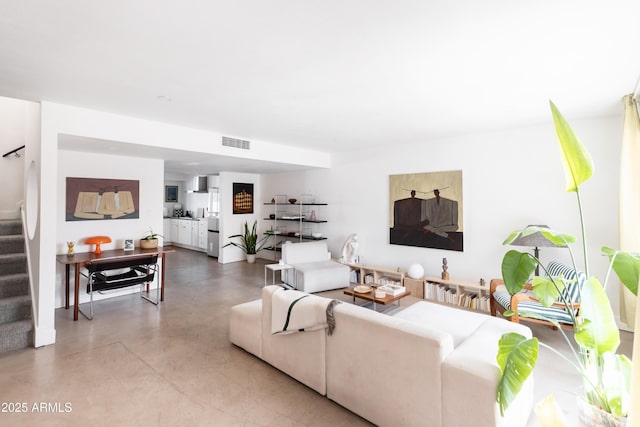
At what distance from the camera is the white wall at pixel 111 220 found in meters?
4.41

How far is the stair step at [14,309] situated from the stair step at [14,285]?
0.13 metres

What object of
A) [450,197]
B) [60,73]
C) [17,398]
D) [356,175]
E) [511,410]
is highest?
[60,73]

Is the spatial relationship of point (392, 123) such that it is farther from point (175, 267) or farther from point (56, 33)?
point (175, 267)

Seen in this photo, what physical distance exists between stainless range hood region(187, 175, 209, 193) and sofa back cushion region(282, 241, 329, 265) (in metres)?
4.78

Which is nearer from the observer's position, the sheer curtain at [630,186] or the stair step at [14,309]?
the sheer curtain at [630,186]

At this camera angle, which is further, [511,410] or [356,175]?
[356,175]

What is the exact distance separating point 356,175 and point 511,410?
4698mm

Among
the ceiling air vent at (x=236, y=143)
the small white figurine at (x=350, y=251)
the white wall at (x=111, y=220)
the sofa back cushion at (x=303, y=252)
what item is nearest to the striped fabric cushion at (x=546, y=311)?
the small white figurine at (x=350, y=251)

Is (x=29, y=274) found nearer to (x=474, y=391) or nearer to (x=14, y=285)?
(x=14, y=285)

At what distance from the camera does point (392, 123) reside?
4047 millimetres

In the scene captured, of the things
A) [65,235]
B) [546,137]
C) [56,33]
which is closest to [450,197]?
[546,137]

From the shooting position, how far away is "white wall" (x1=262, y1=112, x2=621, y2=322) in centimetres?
364

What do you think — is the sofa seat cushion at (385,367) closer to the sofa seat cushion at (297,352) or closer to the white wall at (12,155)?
the sofa seat cushion at (297,352)

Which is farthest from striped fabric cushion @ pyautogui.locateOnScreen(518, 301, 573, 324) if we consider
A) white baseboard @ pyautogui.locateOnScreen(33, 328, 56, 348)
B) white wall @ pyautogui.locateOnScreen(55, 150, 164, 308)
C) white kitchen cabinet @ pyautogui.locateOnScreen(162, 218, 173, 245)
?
white kitchen cabinet @ pyautogui.locateOnScreen(162, 218, 173, 245)
